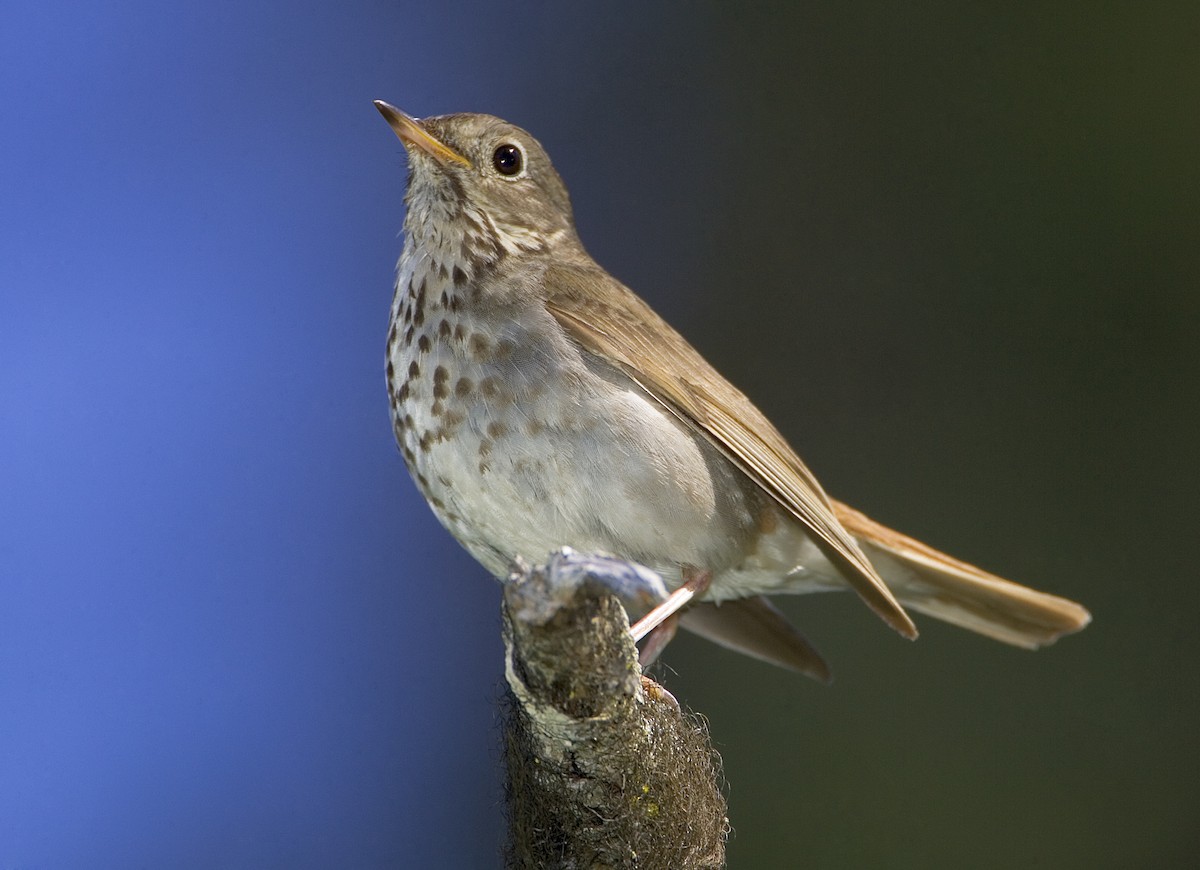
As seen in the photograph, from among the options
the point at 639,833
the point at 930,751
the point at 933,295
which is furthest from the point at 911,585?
the point at 639,833

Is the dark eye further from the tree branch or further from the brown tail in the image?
the tree branch

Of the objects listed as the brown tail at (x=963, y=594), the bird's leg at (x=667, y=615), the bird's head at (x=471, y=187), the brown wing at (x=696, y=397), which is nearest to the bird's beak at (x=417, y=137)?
the bird's head at (x=471, y=187)

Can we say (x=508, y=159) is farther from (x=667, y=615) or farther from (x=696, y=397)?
(x=667, y=615)

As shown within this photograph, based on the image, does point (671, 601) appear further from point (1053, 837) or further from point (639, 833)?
point (1053, 837)

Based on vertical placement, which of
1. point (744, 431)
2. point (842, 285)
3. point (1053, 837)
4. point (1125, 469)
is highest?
point (842, 285)

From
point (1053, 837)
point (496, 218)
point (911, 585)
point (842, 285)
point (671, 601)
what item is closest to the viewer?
point (671, 601)

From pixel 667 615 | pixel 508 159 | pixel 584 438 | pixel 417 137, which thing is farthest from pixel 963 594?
pixel 417 137

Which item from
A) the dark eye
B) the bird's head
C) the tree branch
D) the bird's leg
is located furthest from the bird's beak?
the tree branch
